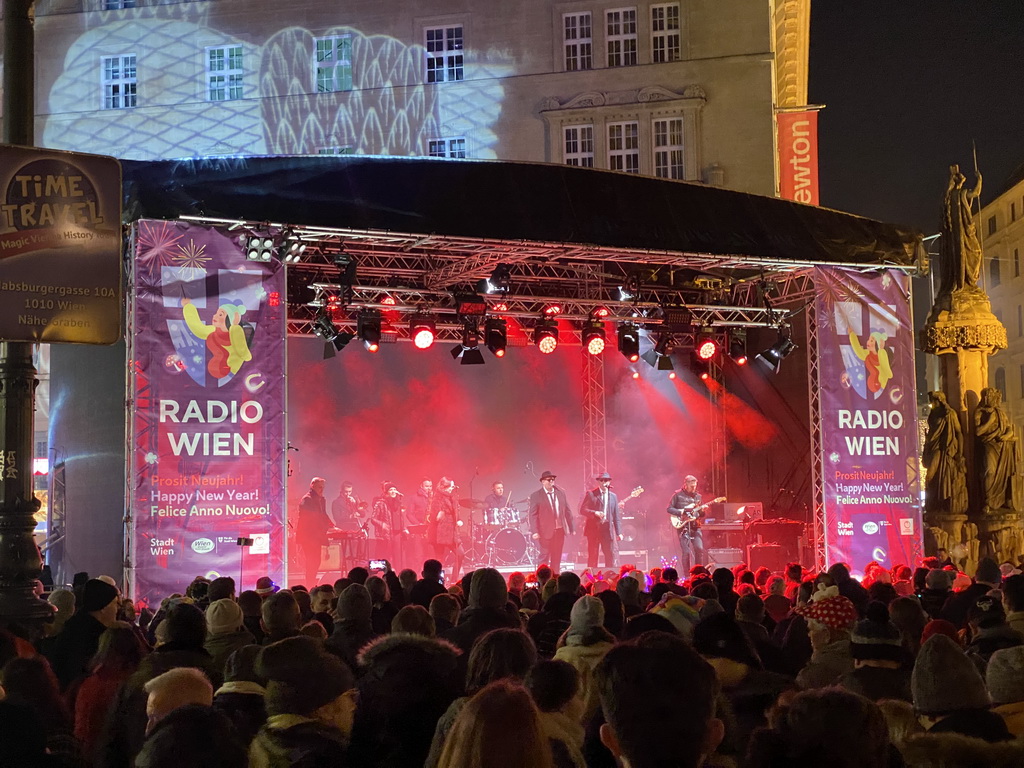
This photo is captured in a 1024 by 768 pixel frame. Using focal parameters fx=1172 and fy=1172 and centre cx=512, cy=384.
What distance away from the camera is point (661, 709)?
10.0 feet

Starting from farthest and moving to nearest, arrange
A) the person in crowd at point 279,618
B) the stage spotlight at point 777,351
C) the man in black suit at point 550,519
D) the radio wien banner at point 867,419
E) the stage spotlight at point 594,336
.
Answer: the man in black suit at point 550,519 < the stage spotlight at point 594,336 < the stage spotlight at point 777,351 < the radio wien banner at point 867,419 < the person in crowd at point 279,618

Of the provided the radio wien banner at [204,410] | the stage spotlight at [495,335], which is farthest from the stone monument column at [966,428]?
the radio wien banner at [204,410]

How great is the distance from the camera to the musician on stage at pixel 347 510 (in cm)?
2556

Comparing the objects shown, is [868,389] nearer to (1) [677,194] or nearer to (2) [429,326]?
(1) [677,194]

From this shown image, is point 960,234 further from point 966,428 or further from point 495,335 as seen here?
point 495,335

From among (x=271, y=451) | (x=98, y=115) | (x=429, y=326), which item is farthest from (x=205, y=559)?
(x=98, y=115)

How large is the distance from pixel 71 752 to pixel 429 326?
1630cm

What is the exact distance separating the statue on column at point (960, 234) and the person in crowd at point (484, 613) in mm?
14592

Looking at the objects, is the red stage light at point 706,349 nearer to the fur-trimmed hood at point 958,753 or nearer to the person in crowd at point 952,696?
the person in crowd at point 952,696

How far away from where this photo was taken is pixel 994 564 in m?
11.0

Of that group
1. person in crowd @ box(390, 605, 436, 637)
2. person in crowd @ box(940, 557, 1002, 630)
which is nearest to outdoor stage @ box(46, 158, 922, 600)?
person in crowd @ box(940, 557, 1002, 630)

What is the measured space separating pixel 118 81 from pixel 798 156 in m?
20.9

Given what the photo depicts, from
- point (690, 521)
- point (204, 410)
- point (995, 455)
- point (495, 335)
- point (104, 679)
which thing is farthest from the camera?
point (690, 521)

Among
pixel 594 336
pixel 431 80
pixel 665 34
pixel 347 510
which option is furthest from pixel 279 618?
pixel 665 34
